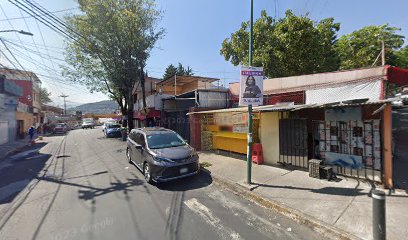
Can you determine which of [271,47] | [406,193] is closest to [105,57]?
[271,47]

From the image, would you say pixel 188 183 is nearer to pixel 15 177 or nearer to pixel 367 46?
pixel 15 177

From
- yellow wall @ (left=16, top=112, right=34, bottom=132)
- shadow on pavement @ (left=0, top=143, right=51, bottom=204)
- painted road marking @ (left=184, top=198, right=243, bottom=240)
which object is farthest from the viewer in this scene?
yellow wall @ (left=16, top=112, right=34, bottom=132)

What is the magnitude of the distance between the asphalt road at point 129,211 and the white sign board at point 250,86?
112 inches

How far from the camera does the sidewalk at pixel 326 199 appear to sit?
3.91m

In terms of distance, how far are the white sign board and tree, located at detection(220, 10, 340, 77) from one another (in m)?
8.40

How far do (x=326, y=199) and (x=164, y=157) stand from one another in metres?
4.67

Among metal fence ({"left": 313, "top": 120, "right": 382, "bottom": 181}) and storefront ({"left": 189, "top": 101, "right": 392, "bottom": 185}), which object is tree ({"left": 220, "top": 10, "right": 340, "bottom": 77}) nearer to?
storefront ({"left": 189, "top": 101, "right": 392, "bottom": 185})

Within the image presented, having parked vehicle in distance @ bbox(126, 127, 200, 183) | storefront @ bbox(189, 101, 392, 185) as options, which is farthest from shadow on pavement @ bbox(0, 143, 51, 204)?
storefront @ bbox(189, 101, 392, 185)

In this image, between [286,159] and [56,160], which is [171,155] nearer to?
[286,159]

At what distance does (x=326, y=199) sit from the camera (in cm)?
505

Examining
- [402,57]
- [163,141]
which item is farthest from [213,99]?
[402,57]

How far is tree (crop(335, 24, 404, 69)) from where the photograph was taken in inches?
573

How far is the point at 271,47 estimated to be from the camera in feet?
45.5

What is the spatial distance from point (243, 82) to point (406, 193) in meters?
4.99
